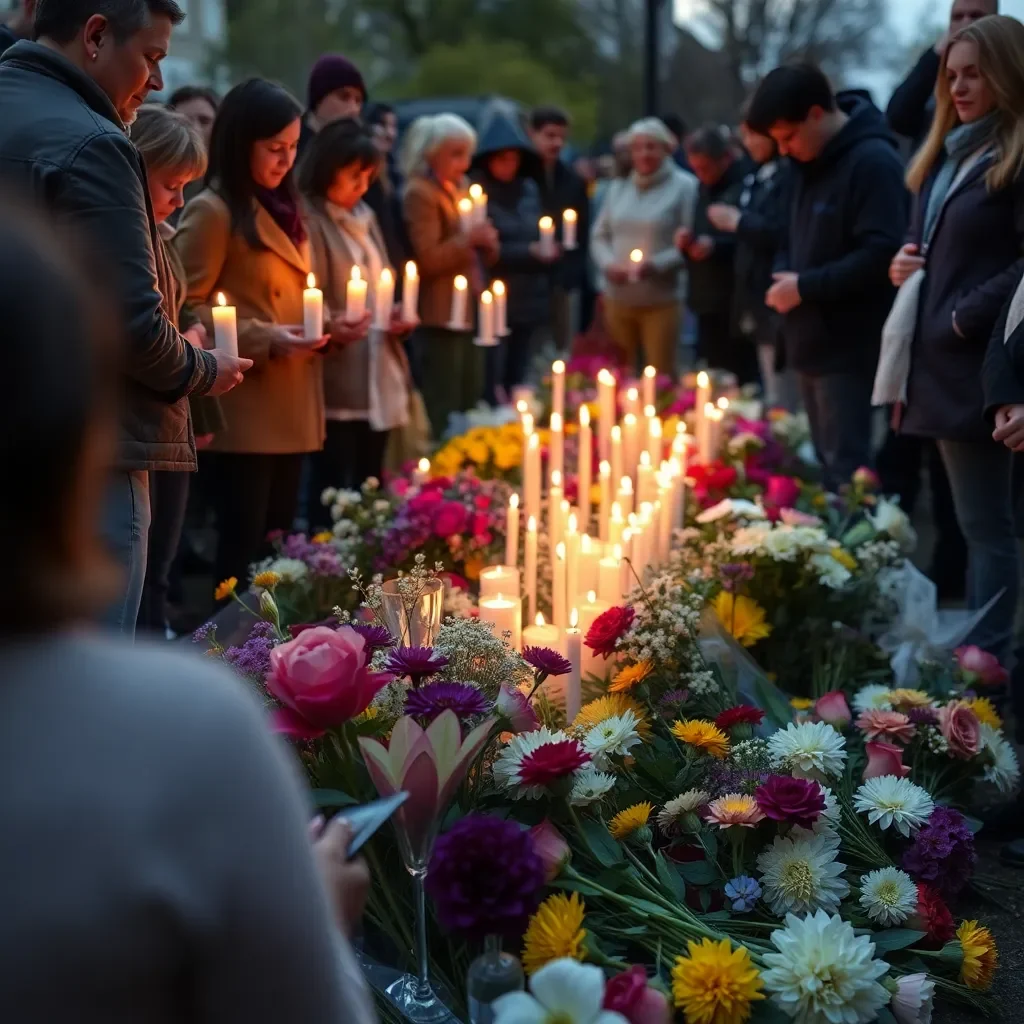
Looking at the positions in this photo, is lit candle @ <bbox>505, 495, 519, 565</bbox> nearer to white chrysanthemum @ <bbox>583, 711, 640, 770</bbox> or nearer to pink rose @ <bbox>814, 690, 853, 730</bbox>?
pink rose @ <bbox>814, 690, 853, 730</bbox>

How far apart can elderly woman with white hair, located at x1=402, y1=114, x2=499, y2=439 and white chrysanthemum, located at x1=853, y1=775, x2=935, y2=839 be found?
140 inches

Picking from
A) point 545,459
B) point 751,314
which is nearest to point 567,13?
point 751,314

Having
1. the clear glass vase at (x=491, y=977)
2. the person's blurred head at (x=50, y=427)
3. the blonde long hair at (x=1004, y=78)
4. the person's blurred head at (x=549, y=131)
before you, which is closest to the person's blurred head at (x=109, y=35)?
the person's blurred head at (x=50, y=427)

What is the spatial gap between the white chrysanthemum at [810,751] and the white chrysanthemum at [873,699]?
16.7 inches

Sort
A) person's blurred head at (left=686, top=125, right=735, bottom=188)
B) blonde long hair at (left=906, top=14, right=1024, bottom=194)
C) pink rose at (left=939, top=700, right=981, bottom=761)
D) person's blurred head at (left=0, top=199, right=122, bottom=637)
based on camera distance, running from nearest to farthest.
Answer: person's blurred head at (left=0, top=199, right=122, bottom=637) → pink rose at (left=939, top=700, right=981, bottom=761) → blonde long hair at (left=906, top=14, right=1024, bottom=194) → person's blurred head at (left=686, top=125, right=735, bottom=188)

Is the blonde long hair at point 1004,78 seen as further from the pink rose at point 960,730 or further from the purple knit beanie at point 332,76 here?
the purple knit beanie at point 332,76

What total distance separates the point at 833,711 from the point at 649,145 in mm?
4921

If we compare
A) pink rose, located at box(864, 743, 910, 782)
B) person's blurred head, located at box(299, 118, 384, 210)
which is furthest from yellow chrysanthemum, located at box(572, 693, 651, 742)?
person's blurred head, located at box(299, 118, 384, 210)

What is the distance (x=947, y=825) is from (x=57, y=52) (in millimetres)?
2154

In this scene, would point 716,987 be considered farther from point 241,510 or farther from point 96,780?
point 241,510

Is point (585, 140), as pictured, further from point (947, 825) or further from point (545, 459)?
point (947, 825)

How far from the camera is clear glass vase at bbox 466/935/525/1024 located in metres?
1.59

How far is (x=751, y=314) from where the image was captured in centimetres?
664

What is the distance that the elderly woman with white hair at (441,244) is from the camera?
5.67 meters
